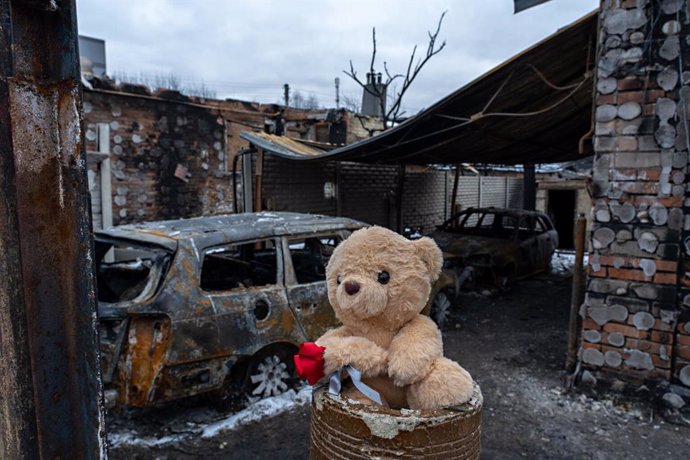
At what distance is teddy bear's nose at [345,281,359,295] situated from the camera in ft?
6.89

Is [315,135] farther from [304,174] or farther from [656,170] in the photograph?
[656,170]

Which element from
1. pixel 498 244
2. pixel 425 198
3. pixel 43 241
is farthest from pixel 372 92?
pixel 43 241

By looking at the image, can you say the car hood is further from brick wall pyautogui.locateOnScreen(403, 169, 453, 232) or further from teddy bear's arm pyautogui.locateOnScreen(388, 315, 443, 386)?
teddy bear's arm pyautogui.locateOnScreen(388, 315, 443, 386)

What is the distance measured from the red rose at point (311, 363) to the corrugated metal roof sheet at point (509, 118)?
361 centimetres

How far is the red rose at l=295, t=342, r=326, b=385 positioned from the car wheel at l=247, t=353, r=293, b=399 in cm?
217

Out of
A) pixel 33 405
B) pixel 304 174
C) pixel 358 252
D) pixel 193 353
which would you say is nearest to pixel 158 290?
pixel 193 353

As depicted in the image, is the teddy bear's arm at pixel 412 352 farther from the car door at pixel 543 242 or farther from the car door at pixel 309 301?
the car door at pixel 543 242

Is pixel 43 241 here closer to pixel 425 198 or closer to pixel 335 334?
pixel 335 334

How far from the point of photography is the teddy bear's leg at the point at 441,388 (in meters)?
1.95

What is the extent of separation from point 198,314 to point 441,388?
7.17ft

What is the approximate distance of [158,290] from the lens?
351 cm

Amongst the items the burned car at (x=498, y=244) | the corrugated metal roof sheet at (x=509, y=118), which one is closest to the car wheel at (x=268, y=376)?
the corrugated metal roof sheet at (x=509, y=118)

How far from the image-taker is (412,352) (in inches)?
79.6

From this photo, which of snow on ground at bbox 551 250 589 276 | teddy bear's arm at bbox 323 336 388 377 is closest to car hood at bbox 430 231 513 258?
snow on ground at bbox 551 250 589 276
